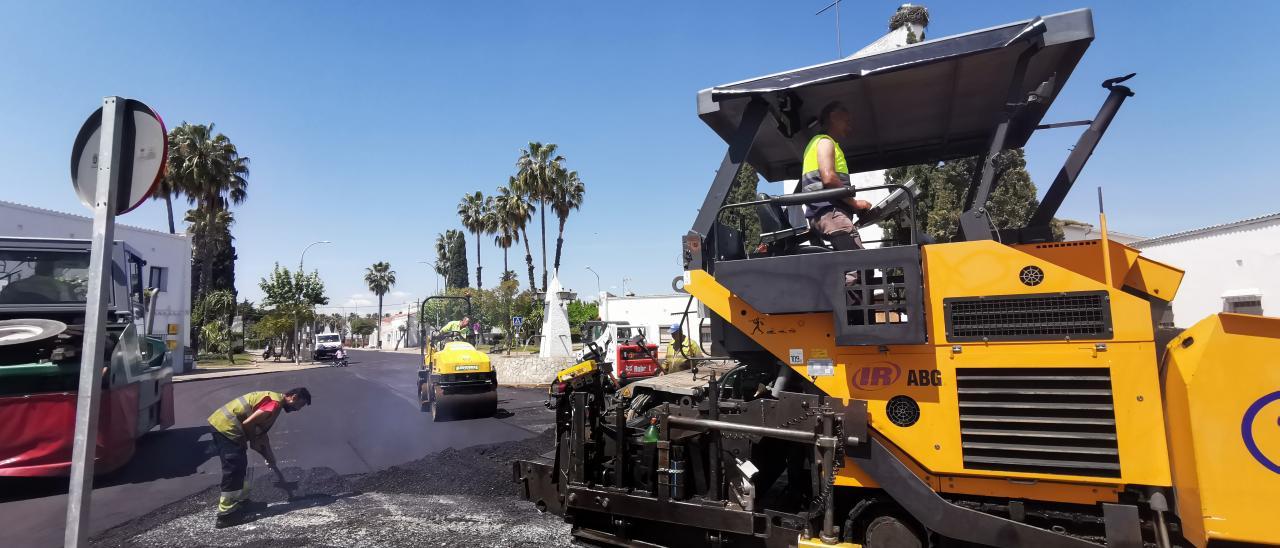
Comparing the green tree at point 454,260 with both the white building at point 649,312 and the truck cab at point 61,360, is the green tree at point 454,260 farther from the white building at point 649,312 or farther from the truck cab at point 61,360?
the truck cab at point 61,360

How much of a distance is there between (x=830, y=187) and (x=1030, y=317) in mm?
1160

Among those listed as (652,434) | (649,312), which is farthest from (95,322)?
(649,312)

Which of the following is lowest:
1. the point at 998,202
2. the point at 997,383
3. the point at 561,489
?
the point at 561,489

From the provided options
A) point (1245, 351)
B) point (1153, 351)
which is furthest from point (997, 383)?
point (1245, 351)

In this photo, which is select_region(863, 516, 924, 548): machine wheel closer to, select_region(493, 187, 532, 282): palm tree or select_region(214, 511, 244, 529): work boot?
select_region(214, 511, 244, 529): work boot

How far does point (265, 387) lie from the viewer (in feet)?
62.8

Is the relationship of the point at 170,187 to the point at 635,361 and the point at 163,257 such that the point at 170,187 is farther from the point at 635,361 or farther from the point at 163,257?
the point at 635,361

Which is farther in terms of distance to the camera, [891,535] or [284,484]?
A: [284,484]

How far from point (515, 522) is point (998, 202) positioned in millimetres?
17658

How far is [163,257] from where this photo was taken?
27453mm

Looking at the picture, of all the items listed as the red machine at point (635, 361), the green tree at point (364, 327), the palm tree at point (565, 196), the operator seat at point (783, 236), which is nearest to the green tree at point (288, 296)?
the palm tree at point (565, 196)

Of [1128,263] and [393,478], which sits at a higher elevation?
A: [1128,263]

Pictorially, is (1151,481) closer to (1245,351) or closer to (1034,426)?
(1034,426)

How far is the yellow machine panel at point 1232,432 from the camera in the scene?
2463 millimetres
